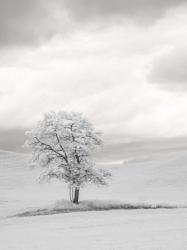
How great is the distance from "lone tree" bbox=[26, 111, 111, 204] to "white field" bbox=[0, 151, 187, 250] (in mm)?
5271

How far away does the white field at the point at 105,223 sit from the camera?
20.8 meters

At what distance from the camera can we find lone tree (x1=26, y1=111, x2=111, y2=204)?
41.8m

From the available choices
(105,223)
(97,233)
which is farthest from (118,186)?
(97,233)

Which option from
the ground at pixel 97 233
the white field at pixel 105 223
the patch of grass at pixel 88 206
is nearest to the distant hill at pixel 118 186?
the white field at pixel 105 223

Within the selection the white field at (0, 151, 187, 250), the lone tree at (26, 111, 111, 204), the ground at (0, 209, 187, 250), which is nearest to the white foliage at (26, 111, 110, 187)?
the lone tree at (26, 111, 111, 204)

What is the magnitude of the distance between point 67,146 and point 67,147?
105mm

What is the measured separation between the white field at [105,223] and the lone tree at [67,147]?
17.3 feet

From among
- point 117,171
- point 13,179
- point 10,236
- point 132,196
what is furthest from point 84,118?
point 117,171

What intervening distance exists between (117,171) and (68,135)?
39571 millimetres

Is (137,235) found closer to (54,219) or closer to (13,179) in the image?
(54,219)

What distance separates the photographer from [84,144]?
140ft

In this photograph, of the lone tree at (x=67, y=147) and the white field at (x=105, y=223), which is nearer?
the white field at (x=105, y=223)

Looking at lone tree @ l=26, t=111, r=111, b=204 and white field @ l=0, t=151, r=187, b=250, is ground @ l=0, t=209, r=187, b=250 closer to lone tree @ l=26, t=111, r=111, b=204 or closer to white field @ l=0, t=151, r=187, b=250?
white field @ l=0, t=151, r=187, b=250

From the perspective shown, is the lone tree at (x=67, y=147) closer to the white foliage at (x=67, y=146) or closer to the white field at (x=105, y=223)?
the white foliage at (x=67, y=146)
